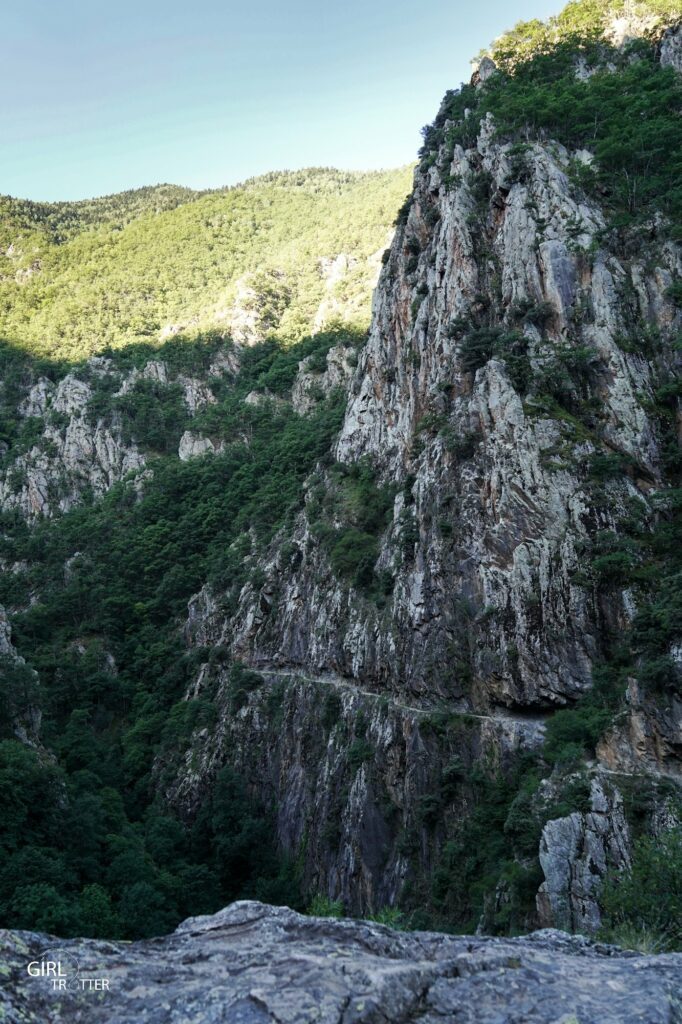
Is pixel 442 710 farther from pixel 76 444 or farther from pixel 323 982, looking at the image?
pixel 76 444

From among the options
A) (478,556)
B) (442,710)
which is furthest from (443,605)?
(442,710)

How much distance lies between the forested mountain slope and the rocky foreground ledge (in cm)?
455

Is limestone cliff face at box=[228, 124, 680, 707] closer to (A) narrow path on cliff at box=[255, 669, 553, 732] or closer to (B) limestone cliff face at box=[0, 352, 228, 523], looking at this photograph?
(A) narrow path on cliff at box=[255, 669, 553, 732]

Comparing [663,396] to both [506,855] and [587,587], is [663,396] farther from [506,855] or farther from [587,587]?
[506,855]

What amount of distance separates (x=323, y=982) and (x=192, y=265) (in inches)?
5783

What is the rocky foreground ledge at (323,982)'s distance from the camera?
5516 millimetres

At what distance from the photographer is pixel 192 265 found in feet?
458

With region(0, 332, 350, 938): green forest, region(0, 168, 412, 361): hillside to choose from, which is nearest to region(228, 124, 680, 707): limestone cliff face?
region(0, 332, 350, 938): green forest

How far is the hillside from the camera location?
11569 cm

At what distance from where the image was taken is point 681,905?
1355 cm

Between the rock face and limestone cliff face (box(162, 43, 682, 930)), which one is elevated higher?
limestone cliff face (box(162, 43, 682, 930))

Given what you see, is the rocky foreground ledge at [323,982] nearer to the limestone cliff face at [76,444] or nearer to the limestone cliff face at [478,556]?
the limestone cliff face at [478,556]

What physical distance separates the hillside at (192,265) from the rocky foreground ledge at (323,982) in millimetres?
90462

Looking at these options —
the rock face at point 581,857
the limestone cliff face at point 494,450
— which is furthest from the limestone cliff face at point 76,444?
the rock face at point 581,857
